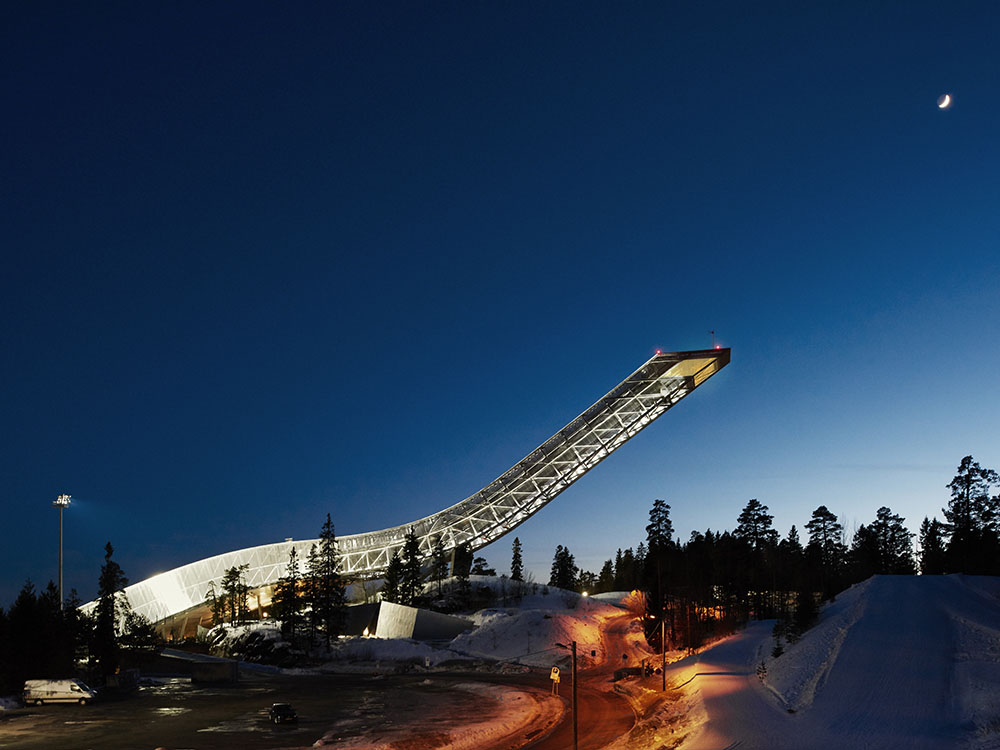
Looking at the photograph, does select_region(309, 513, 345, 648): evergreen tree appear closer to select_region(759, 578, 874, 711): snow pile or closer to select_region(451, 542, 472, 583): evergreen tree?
select_region(451, 542, 472, 583): evergreen tree

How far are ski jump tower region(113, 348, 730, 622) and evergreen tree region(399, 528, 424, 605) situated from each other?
183 inches

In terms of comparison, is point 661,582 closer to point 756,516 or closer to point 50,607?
point 756,516

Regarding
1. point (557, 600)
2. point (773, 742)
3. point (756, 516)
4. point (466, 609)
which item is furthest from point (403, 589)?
point (773, 742)

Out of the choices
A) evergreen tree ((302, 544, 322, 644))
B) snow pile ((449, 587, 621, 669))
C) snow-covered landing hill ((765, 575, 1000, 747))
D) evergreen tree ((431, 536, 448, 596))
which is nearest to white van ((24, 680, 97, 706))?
evergreen tree ((302, 544, 322, 644))

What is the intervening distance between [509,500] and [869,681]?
2169 inches

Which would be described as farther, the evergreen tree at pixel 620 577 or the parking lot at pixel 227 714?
the evergreen tree at pixel 620 577

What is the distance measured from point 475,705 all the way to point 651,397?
134 feet

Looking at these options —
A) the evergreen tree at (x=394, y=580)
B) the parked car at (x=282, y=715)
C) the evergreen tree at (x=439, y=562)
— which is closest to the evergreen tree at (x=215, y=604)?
the evergreen tree at (x=394, y=580)

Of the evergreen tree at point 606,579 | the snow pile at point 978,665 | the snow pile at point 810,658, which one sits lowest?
the evergreen tree at point 606,579

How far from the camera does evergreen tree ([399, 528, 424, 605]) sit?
284ft

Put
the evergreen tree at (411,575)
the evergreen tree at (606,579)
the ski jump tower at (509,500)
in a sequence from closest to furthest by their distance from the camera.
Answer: the ski jump tower at (509,500) < the evergreen tree at (411,575) < the evergreen tree at (606,579)

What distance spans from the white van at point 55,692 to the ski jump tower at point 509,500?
47.4m

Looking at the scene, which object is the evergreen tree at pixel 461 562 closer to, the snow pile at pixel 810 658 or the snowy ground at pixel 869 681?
the snowy ground at pixel 869 681

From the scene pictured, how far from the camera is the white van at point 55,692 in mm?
50188
